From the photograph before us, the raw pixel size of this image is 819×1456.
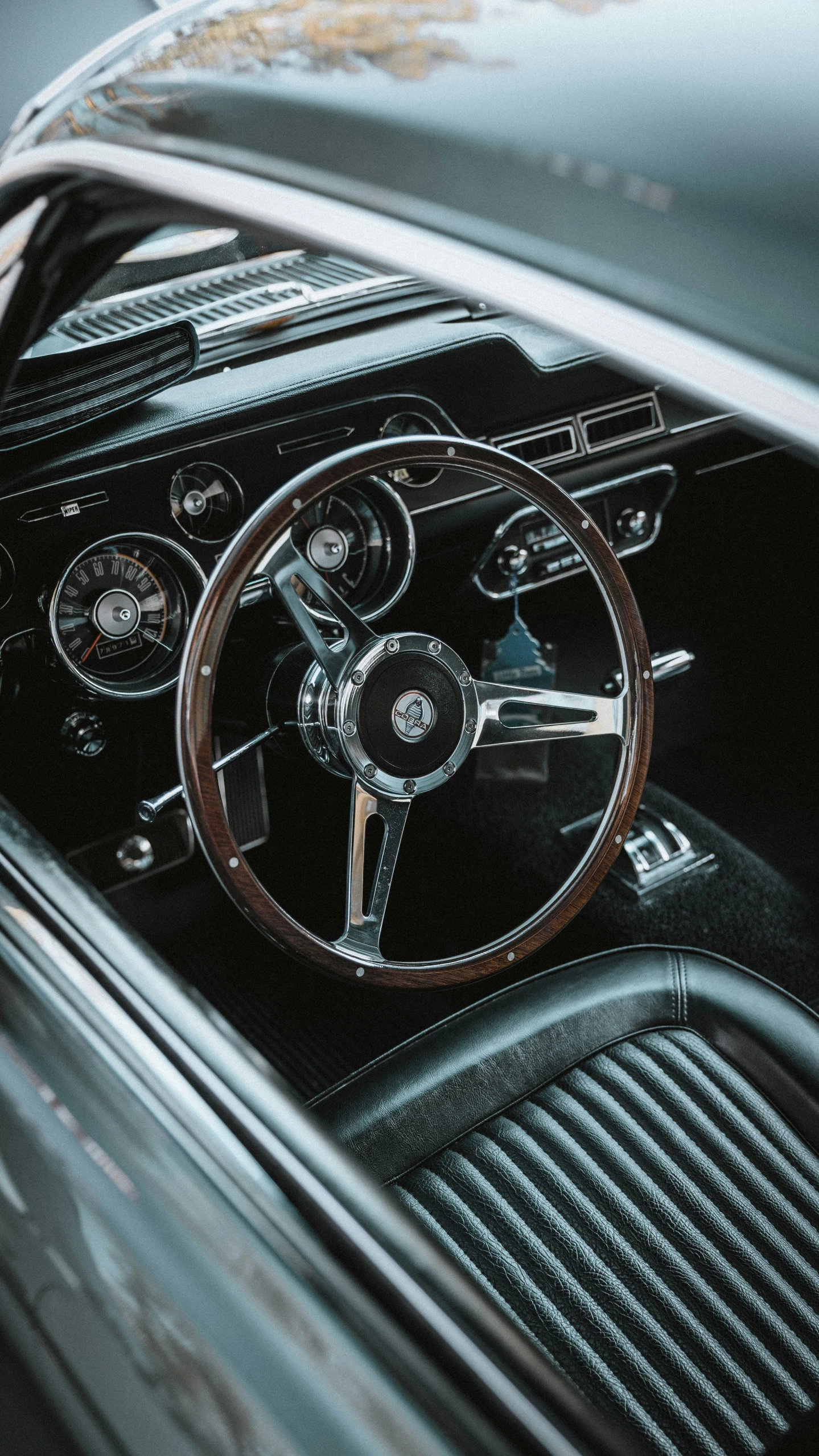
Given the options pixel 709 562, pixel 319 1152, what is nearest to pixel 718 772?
pixel 709 562

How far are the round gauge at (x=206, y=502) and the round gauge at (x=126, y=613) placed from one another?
6cm

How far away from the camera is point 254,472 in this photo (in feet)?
5.85

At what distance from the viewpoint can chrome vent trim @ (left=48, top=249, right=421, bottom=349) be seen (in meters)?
1.87

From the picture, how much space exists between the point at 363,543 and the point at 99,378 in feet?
1.55

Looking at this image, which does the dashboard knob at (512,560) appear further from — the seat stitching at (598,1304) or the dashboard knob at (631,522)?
the seat stitching at (598,1304)

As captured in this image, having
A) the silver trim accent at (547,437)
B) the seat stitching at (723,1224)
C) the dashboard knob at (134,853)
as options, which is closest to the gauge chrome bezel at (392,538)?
the silver trim accent at (547,437)

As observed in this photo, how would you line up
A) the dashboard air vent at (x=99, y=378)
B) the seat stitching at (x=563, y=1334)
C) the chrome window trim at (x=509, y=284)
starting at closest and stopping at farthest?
the chrome window trim at (x=509, y=284)
the seat stitching at (x=563, y=1334)
the dashboard air vent at (x=99, y=378)

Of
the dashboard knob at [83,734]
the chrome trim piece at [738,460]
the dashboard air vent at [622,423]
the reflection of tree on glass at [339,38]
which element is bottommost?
the dashboard knob at [83,734]

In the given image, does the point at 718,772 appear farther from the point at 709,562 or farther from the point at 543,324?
the point at 543,324

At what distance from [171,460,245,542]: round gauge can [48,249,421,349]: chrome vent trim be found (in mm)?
270

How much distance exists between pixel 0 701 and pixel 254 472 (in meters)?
0.52

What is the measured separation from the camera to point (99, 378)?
5.32 ft

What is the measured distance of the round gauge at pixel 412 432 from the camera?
1888mm

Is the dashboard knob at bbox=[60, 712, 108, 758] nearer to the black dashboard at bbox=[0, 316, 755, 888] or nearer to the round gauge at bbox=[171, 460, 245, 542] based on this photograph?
the black dashboard at bbox=[0, 316, 755, 888]
